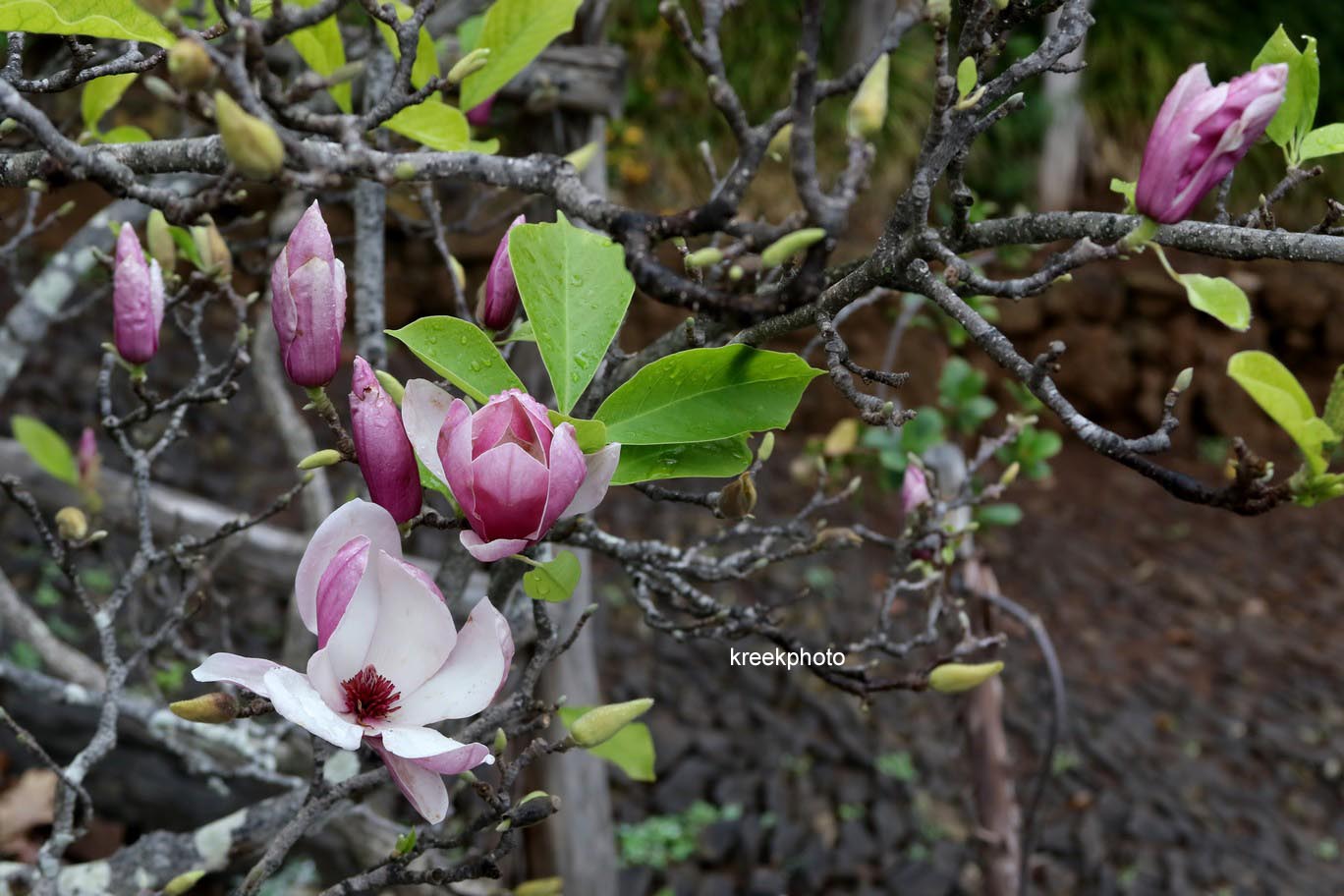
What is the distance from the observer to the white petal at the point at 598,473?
0.58 metres

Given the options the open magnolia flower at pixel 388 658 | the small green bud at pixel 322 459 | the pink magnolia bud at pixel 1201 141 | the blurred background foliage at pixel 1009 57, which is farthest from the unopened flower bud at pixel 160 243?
the blurred background foliage at pixel 1009 57

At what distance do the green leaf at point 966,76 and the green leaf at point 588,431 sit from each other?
0.27m

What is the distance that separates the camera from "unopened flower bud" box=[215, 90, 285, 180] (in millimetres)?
428

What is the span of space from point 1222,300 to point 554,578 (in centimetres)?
41

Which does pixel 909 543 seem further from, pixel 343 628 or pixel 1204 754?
pixel 1204 754

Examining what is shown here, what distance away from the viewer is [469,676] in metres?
0.59

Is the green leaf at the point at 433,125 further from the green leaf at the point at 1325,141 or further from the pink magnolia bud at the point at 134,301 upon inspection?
the green leaf at the point at 1325,141

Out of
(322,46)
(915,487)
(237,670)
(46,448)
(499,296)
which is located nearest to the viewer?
(237,670)

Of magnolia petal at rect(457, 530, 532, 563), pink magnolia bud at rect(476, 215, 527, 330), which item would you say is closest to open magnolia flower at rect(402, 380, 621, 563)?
magnolia petal at rect(457, 530, 532, 563)

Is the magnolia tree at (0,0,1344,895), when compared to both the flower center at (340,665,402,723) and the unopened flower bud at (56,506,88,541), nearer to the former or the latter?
the flower center at (340,665,402,723)

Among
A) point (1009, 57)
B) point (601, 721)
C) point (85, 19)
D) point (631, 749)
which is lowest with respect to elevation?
point (631, 749)

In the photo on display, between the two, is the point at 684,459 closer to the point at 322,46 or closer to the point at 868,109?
the point at 868,109

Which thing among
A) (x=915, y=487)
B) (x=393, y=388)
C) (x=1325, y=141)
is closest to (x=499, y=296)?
(x=393, y=388)

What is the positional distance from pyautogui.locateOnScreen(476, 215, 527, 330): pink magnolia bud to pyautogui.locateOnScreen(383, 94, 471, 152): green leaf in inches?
3.8
